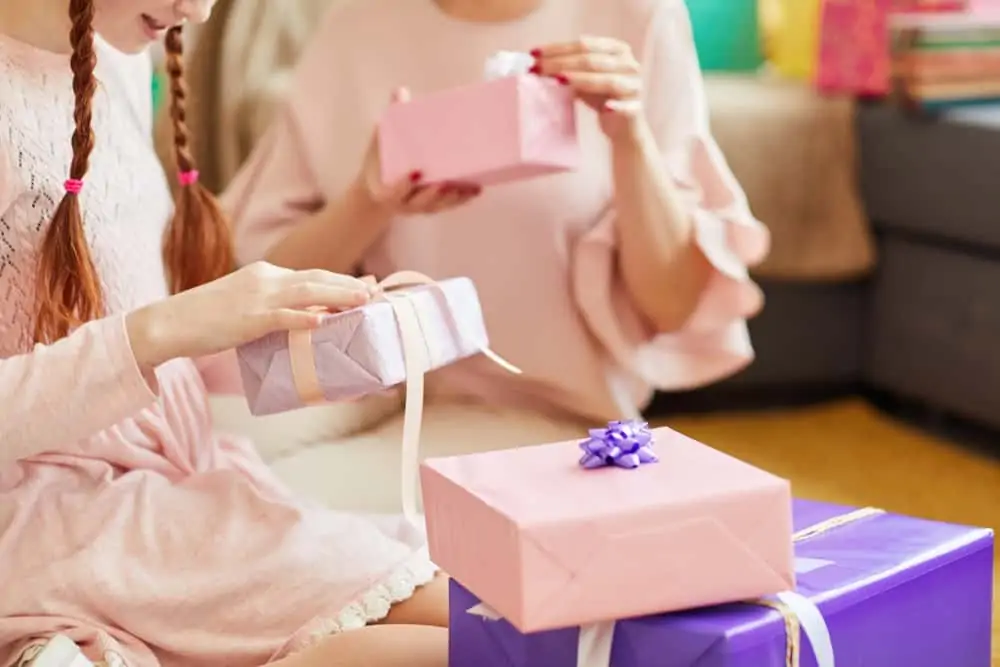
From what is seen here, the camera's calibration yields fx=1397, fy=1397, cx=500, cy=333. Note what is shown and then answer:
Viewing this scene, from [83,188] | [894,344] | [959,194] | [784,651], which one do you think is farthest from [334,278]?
A: [894,344]

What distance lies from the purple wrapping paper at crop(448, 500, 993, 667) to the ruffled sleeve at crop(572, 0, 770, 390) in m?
0.31

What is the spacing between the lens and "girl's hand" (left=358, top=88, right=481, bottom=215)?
1.16 meters

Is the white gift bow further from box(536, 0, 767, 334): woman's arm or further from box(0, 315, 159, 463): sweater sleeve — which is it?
box(0, 315, 159, 463): sweater sleeve

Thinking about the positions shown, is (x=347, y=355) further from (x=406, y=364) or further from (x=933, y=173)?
(x=933, y=173)

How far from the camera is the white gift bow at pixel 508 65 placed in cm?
112

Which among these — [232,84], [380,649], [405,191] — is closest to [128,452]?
[380,649]

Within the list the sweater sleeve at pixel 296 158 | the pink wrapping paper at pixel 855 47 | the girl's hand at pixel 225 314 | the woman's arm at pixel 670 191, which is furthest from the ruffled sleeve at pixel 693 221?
the pink wrapping paper at pixel 855 47

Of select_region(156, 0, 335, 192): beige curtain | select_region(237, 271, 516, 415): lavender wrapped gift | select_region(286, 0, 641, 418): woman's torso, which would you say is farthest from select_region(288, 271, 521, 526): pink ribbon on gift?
select_region(156, 0, 335, 192): beige curtain

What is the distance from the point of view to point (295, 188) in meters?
1.31

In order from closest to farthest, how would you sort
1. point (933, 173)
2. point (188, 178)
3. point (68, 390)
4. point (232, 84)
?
1. point (68, 390)
2. point (188, 178)
3. point (232, 84)
4. point (933, 173)

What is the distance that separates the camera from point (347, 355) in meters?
0.84

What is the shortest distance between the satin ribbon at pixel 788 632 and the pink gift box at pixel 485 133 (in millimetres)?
441

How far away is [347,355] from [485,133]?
0.33 metres

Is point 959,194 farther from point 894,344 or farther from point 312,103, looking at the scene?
point 312,103
